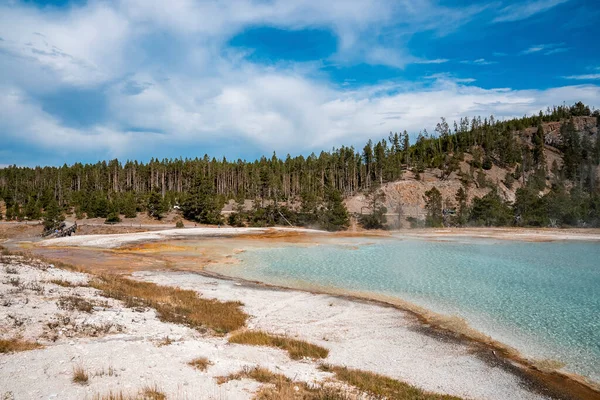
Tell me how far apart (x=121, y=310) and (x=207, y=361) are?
6.08 m

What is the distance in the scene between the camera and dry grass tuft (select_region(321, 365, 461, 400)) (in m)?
8.90

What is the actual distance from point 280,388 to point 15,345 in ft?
22.8

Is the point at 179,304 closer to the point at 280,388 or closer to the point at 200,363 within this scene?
the point at 200,363

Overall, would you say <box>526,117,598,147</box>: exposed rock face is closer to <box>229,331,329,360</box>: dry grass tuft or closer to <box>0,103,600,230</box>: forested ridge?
<box>0,103,600,230</box>: forested ridge

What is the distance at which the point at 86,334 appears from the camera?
1110cm

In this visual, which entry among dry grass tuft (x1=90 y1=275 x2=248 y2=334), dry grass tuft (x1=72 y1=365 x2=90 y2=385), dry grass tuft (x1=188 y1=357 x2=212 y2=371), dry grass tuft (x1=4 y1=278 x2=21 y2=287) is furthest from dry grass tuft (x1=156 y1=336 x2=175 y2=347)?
dry grass tuft (x1=4 y1=278 x2=21 y2=287)

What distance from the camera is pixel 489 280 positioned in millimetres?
24219

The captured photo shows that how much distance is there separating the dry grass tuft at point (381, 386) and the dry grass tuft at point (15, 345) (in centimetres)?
768

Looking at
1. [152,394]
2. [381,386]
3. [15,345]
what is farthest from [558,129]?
[15,345]

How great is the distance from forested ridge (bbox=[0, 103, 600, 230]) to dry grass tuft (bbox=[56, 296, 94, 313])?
60419 millimetres

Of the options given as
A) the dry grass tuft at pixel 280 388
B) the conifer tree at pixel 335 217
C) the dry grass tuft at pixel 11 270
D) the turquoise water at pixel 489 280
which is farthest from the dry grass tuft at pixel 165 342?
the conifer tree at pixel 335 217

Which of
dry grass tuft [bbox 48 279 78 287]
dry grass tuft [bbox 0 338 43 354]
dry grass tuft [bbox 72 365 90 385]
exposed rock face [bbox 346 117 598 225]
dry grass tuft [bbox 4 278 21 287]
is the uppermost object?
exposed rock face [bbox 346 117 598 225]

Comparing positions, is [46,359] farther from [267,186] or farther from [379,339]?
[267,186]

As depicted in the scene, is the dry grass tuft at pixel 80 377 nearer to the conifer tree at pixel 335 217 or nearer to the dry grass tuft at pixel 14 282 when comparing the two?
the dry grass tuft at pixel 14 282
